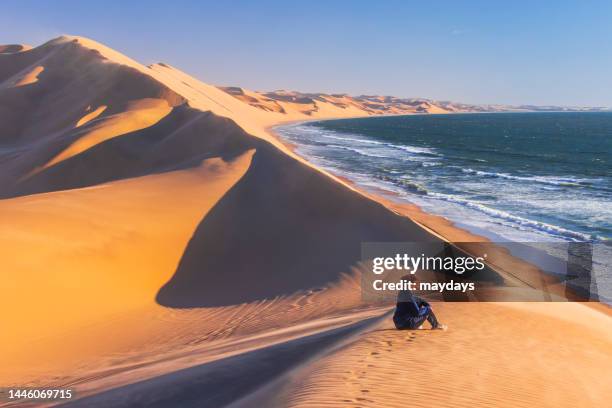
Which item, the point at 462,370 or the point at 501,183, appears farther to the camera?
the point at 501,183

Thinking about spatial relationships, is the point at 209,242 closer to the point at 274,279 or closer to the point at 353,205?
the point at 274,279

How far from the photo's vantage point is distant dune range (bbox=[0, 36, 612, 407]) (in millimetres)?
6465

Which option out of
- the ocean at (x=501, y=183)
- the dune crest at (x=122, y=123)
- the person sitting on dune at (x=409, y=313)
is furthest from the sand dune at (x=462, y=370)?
the dune crest at (x=122, y=123)

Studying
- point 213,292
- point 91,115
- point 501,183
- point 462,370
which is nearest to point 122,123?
point 91,115

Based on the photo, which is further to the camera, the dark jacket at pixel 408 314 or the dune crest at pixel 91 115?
the dune crest at pixel 91 115

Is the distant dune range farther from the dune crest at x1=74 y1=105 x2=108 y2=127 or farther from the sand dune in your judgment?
the dune crest at x1=74 y1=105 x2=108 y2=127

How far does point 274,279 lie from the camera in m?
13.4

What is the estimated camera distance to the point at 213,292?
12844 mm

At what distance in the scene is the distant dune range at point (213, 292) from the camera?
21.2ft

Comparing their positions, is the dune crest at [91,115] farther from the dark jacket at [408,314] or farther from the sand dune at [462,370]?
the sand dune at [462,370]

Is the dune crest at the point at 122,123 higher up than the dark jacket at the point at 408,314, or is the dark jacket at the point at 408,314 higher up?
the dune crest at the point at 122,123

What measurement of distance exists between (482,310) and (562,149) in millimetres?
60677

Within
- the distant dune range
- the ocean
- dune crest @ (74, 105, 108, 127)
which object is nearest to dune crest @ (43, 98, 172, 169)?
dune crest @ (74, 105, 108, 127)

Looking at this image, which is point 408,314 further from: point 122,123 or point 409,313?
point 122,123
